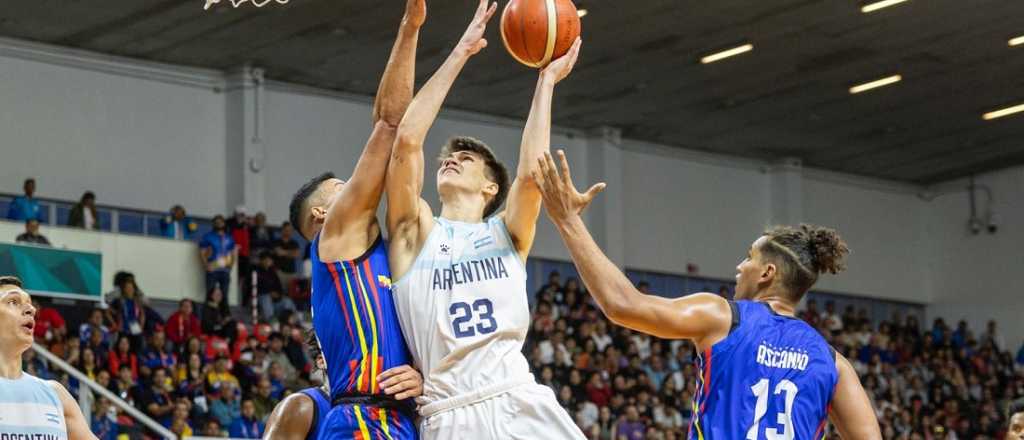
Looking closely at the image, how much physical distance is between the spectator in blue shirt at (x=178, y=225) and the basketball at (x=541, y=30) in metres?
14.6

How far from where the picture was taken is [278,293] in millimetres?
21109

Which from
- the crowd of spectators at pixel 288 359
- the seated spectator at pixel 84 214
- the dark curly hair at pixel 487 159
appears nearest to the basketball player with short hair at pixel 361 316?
the dark curly hair at pixel 487 159

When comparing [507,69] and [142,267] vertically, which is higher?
[507,69]

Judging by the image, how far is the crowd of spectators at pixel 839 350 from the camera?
2045 cm

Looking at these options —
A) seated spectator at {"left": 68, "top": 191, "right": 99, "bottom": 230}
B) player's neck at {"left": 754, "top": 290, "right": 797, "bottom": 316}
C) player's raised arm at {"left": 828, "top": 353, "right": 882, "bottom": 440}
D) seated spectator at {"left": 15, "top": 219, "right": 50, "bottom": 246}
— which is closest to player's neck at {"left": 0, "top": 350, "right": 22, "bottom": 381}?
player's neck at {"left": 754, "top": 290, "right": 797, "bottom": 316}

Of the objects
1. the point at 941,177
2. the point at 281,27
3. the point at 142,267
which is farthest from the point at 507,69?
the point at 941,177

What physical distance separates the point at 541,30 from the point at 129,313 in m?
12.3

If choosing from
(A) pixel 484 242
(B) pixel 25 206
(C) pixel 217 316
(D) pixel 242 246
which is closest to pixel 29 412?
(A) pixel 484 242

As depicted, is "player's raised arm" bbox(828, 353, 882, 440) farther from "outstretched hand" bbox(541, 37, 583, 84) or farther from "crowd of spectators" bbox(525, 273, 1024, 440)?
"crowd of spectators" bbox(525, 273, 1024, 440)

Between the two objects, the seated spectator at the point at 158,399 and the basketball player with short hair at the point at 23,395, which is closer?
the basketball player with short hair at the point at 23,395

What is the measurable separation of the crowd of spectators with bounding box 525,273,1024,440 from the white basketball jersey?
1360 cm

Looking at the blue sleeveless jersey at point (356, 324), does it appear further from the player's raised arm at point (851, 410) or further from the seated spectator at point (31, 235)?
the seated spectator at point (31, 235)

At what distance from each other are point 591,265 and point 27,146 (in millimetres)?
17528

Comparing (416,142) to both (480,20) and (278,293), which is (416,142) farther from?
(278,293)
